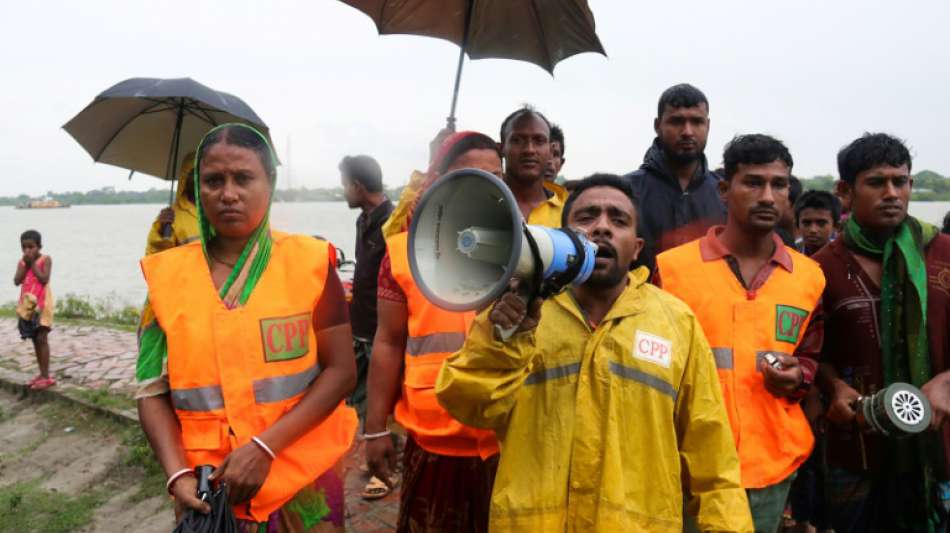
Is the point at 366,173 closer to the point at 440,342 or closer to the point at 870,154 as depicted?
the point at 440,342

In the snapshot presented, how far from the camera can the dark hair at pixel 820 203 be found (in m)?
4.96

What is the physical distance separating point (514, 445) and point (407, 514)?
705mm

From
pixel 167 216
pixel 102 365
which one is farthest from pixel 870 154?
pixel 102 365

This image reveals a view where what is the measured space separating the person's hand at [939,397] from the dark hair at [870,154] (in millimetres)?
870

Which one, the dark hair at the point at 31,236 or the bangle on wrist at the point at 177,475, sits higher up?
the dark hair at the point at 31,236

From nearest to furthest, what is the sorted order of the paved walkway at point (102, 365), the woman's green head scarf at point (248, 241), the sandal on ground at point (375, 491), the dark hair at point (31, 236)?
the woman's green head scarf at point (248, 241)
the paved walkway at point (102, 365)
the sandal on ground at point (375, 491)
the dark hair at point (31, 236)

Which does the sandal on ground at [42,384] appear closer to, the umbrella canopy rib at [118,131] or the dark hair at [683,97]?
the umbrella canopy rib at [118,131]

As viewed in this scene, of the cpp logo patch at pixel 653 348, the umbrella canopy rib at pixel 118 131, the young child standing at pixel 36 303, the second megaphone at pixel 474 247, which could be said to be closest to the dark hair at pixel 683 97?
the cpp logo patch at pixel 653 348

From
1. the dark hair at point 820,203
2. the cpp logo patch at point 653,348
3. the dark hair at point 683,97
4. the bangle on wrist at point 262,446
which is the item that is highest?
the dark hair at point 683,97

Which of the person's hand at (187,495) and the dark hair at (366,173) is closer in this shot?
the person's hand at (187,495)

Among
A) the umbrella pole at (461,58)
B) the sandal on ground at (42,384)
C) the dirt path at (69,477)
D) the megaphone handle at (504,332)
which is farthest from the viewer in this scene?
the sandal on ground at (42,384)

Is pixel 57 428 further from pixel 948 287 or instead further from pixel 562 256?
pixel 948 287

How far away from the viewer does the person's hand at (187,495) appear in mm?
1800

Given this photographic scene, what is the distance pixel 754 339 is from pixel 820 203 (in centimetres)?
314
